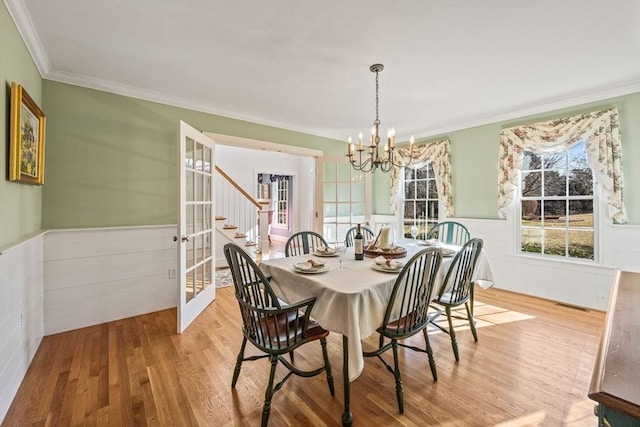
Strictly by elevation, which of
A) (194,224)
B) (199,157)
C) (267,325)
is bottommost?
(267,325)

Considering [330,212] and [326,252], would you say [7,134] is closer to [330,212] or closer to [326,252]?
[326,252]

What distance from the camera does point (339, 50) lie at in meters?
2.27

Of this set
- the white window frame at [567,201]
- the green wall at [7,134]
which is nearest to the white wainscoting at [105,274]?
the green wall at [7,134]

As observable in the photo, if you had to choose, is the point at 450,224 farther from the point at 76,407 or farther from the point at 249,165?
the point at 249,165

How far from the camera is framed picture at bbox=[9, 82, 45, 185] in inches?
71.1

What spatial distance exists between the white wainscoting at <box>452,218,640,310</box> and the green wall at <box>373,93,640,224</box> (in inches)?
7.1

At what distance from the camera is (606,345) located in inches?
31.7

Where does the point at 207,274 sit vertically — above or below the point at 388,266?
below

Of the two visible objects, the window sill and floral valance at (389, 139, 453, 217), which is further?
floral valance at (389, 139, 453, 217)

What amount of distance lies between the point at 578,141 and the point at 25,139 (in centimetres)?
510

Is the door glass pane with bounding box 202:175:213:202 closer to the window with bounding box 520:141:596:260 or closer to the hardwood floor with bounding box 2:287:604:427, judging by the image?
the hardwood floor with bounding box 2:287:604:427

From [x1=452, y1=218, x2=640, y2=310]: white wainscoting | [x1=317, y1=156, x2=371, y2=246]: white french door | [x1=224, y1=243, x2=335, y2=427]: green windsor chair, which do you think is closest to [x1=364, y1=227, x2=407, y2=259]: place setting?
[x1=224, y1=243, x2=335, y2=427]: green windsor chair

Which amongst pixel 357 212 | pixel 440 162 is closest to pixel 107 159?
pixel 357 212

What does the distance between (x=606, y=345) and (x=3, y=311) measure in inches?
108
